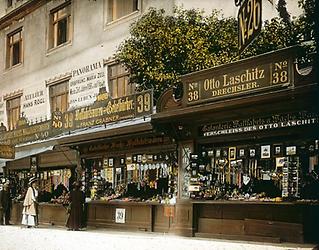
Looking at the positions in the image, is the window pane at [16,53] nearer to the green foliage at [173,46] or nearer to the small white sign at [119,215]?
the green foliage at [173,46]

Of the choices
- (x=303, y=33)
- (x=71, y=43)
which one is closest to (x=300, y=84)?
(x=303, y=33)

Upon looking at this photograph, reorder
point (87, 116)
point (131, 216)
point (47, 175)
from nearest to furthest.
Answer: point (87, 116)
point (131, 216)
point (47, 175)

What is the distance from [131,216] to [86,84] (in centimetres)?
124

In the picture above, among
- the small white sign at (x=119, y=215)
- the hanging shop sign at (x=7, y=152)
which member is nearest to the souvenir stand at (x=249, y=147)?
the small white sign at (x=119, y=215)

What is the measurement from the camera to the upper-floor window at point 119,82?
14.3 ft

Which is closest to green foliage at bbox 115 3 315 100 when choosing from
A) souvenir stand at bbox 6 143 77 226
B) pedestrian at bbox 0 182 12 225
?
souvenir stand at bbox 6 143 77 226

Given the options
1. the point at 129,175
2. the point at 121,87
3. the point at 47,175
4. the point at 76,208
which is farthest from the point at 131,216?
the point at 47,175

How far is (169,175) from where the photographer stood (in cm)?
450

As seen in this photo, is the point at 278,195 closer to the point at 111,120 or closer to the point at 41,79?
the point at 111,120

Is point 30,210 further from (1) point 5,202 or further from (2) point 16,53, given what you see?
(2) point 16,53

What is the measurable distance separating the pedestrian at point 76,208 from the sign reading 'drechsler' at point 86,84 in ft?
3.84

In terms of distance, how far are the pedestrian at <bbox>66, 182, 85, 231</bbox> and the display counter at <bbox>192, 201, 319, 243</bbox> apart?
137 centimetres

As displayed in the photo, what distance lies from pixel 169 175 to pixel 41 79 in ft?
4.05

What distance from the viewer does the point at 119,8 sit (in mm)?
3533
